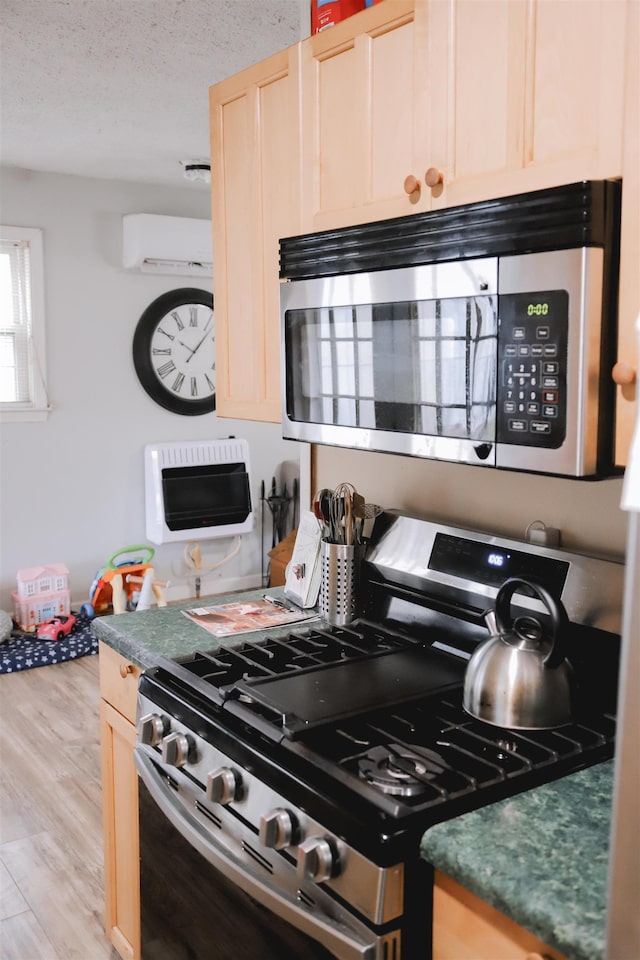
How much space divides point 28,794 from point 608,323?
8.68 feet

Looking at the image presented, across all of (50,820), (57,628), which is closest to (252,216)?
(50,820)

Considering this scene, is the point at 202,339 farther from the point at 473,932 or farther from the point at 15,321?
the point at 473,932

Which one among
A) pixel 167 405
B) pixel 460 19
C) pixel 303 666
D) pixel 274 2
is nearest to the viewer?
pixel 460 19

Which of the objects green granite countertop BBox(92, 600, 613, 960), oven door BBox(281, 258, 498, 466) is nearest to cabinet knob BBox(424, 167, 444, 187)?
oven door BBox(281, 258, 498, 466)

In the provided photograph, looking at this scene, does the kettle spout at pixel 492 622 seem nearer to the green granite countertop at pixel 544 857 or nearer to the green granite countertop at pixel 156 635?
the green granite countertop at pixel 544 857

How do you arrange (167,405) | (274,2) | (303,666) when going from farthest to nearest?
1. (167,405)
2. (274,2)
3. (303,666)

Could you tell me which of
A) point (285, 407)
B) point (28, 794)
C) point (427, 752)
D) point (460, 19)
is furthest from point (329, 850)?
point (28, 794)

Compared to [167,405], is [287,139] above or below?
above

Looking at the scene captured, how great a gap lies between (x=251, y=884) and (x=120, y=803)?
2.41 ft

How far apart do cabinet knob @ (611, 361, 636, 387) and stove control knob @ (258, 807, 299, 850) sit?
2.56ft

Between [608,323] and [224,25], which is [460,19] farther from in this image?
[224,25]

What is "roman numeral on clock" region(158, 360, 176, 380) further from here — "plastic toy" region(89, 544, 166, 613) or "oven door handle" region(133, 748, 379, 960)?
"oven door handle" region(133, 748, 379, 960)

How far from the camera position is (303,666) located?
1.69 meters

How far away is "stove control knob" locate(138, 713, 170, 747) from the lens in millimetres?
1629
